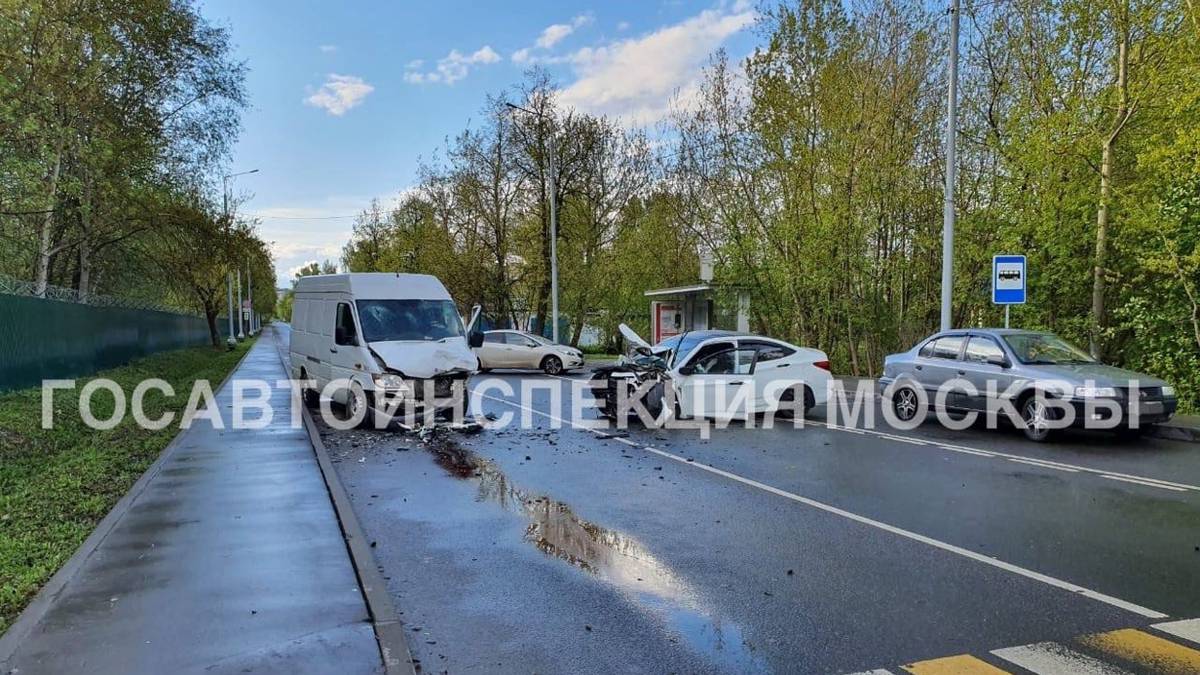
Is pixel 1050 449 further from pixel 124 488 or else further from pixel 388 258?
pixel 388 258

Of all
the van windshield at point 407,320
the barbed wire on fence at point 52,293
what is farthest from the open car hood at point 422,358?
the barbed wire on fence at point 52,293

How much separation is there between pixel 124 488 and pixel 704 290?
20.6m

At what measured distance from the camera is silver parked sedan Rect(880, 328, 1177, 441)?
9805mm

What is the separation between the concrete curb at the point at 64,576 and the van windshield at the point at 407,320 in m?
4.70

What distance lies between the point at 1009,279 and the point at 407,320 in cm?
1086

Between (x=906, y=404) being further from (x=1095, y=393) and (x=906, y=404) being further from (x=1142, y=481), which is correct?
(x=1142, y=481)

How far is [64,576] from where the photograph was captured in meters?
4.87

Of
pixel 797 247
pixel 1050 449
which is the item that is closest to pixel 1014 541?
pixel 1050 449

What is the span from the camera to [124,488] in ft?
25.0

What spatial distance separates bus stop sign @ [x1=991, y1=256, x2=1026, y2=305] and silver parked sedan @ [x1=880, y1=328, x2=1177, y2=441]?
1.52 m

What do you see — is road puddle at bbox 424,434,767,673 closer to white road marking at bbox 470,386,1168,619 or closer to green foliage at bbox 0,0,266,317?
white road marking at bbox 470,386,1168,619

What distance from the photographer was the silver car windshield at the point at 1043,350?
10758 millimetres

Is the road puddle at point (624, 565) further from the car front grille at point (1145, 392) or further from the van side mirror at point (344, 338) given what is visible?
the car front grille at point (1145, 392)

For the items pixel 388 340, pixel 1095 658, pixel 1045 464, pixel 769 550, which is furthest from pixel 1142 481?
pixel 388 340
